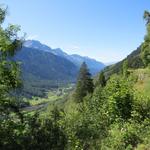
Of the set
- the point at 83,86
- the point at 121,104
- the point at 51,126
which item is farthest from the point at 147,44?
the point at 51,126

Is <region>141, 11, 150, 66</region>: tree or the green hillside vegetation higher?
<region>141, 11, 150, 66</region>: tree

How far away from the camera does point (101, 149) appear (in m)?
25.2

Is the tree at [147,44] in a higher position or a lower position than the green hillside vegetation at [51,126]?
higher

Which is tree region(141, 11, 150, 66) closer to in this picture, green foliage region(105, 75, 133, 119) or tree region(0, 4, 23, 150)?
green foliage region(105, 75, 133, 119)

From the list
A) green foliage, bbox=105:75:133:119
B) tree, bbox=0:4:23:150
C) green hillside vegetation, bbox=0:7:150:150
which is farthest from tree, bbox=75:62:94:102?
tree, bbox=0:4:23:150

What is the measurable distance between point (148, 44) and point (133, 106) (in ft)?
130

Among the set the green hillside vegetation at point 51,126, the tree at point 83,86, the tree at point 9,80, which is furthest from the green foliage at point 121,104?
the tree at point 83,86

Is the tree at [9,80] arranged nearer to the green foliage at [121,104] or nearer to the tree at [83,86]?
the green foliage at [121,104]

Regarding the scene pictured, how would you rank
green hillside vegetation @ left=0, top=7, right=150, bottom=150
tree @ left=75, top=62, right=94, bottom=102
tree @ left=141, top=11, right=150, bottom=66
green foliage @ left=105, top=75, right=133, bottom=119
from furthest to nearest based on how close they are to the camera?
1. tree @ left=75, top=62, right=94, bottom=102
2. tree @ left=141, top=11, right=150, bottom=66
3. green foliage @ left=105, top=75, right=133, bottom=119
4. green hillside vegetation @ left=0, top=7, right=150, bottom=150

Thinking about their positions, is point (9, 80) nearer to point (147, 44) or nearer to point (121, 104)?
point (121, 104)

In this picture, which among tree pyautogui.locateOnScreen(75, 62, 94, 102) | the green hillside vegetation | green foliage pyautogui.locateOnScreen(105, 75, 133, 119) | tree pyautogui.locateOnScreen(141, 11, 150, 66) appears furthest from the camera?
tree pyautogui.locateOnScreen(75, 62, 94, 102)

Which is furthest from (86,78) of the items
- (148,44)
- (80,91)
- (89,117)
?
(89,117)

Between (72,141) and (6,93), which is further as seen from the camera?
(72,141)

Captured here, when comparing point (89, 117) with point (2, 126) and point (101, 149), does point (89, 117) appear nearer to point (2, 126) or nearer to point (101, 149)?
point (101, 149)
